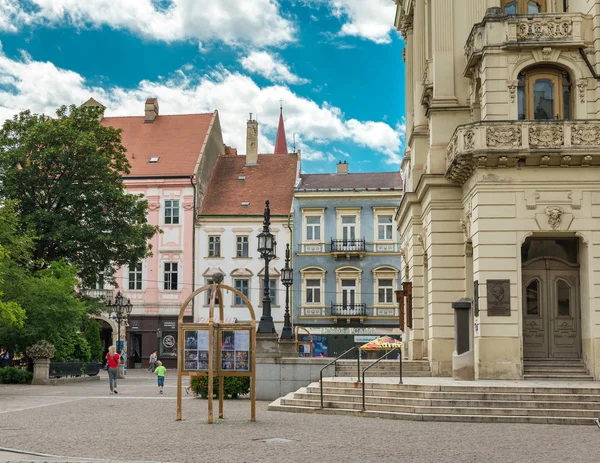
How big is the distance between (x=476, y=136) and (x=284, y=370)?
8.25m

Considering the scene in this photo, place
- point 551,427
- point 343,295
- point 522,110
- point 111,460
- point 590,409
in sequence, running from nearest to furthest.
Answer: point 111,460 → point 551,427 → point 590,409 → point 522,110 → point 343,295

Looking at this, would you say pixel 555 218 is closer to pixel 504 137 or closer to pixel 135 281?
pixel 504 137

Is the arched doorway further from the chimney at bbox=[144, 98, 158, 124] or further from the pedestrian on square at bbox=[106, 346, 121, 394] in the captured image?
the chimney at bbox=[144, 98, 158, 124]

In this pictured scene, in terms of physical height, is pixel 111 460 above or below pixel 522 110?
below

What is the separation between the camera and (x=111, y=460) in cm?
1250

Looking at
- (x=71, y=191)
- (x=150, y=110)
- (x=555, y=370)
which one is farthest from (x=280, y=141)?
(x=555, y=370)

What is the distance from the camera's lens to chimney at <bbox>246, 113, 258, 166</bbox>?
65.4 m

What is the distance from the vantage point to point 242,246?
2399 inches

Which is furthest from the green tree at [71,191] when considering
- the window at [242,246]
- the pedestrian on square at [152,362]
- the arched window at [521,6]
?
the arched window at [521,6]

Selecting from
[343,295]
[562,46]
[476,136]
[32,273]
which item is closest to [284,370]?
[476,136]

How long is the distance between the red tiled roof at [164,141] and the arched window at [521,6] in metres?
36.3

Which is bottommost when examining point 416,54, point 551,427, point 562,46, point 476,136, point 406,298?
point 551,427

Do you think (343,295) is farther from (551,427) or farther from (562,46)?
(551,427)

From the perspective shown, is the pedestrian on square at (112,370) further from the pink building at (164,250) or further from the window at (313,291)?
the window at (313,291)
